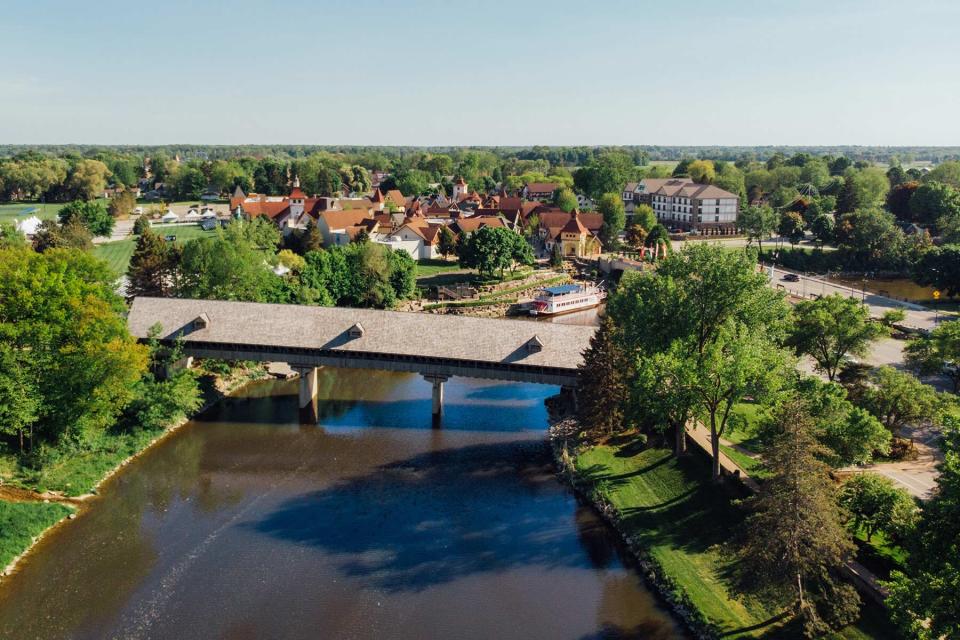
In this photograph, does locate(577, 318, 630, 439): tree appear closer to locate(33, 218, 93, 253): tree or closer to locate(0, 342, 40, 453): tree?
locate(0, 342, 40, 453): tree

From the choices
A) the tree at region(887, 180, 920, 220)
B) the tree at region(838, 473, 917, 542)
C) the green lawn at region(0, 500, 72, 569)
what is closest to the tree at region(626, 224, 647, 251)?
the tree at region(887, 180, 920, 220)

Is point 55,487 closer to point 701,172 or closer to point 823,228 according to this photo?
point 823,228

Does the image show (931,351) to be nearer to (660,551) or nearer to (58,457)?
(660,551)

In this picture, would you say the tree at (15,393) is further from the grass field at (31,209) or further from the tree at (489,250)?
the grass field at (31,209)

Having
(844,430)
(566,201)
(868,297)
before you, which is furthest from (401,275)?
(566,201)

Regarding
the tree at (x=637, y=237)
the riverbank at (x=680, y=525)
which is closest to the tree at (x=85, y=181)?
the tree at (x=637, y=237)
